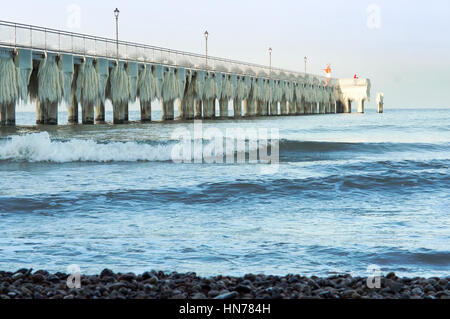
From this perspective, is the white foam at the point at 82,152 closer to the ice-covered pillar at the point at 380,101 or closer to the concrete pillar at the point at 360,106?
the concrete pillar at the point at 360,106

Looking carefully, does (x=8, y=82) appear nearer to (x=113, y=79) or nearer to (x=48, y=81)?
(x=48, y=81)

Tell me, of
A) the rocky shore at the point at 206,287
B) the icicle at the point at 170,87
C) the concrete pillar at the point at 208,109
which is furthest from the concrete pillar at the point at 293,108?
the rocky shore at the point at 206,287

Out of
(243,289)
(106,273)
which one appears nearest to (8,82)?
(106,273)

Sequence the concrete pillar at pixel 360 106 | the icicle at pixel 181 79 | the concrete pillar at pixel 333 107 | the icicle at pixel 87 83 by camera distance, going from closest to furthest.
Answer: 1. the icicle at pixel 87 83
2. the icicle at pixel 181 79
3. the concrete pillar at pixel 333 107
4. the concrete pillar at pixel 360 106

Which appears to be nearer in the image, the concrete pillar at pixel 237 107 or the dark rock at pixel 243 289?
the dark rock at pixel 243 289

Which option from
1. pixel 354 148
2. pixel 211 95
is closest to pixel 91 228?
pixel 354 148

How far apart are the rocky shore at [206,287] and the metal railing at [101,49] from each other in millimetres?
23337

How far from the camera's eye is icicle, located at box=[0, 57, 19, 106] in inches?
1015

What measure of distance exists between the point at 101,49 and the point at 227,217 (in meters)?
27.3

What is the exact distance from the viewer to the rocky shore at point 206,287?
4703 mm

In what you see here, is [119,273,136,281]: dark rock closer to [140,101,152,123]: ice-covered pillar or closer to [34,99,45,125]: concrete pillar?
[34,99,45,125]: concrete pillar

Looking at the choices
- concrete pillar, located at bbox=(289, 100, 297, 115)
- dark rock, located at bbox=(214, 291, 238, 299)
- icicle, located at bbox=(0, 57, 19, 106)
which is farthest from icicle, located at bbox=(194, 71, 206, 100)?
dark rock, located at bbox=(214, 291, 238, 299)

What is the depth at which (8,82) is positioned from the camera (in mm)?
26000
